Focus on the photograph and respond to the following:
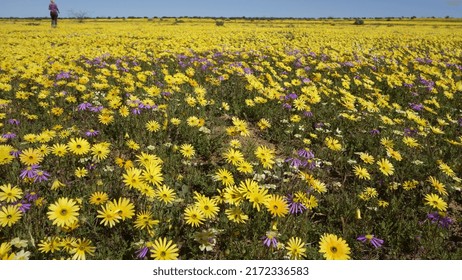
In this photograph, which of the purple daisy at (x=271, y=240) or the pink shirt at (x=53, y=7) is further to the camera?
the pink shirt at (x=53, y=7)

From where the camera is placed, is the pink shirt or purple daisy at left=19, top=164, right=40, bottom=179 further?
the pink shirt

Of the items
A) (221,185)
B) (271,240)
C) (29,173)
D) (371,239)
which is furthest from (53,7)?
(371,239)

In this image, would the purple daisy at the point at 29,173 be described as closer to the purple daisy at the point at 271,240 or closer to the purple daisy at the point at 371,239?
the purple daisy at the point at 271,240

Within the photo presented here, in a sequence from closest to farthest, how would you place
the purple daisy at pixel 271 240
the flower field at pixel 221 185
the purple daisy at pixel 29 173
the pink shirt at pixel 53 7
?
the purple daisy at pixel 271 240
the flower field at pixel 221 185
the purple daisy at pixel 29 173
the pink shirt at pixel 53 7

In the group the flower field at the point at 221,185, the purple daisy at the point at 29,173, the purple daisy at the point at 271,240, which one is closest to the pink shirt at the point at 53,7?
the flower field at the point at 221,185

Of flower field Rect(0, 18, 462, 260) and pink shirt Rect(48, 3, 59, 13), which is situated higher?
pink shirt Rect(48, 3, 59, 13)

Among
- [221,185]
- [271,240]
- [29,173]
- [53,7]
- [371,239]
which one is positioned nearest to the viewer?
[271,240]

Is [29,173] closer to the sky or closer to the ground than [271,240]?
closer to the sky

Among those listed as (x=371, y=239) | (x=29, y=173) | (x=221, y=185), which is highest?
(x=29, y=173)

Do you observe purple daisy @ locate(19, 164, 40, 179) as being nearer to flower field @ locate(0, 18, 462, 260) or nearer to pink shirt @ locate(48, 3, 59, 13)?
flower field @ locate(0, 18, 462, 260)

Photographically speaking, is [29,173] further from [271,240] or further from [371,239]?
[371,239]

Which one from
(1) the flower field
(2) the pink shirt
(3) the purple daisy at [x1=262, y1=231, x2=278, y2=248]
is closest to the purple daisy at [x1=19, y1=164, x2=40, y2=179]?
(1) the flower field

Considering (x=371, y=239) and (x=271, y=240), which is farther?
(x=371, y=239)

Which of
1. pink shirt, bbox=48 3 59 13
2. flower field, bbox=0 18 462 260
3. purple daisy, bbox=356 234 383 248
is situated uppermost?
pink shirt, bbox=48 3 59 13
